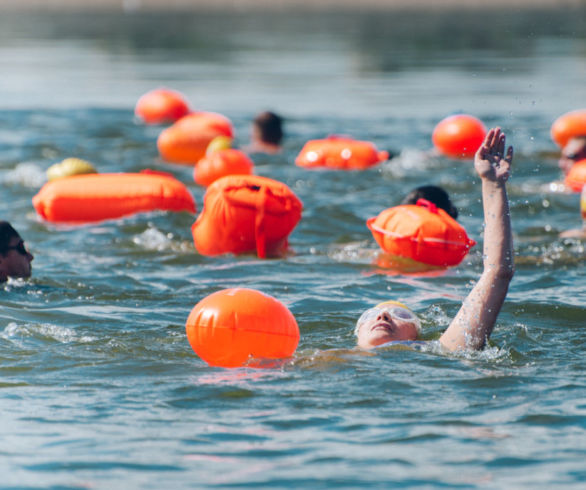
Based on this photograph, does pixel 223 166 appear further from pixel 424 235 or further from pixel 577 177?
pixel 424 235

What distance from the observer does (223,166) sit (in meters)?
12.7

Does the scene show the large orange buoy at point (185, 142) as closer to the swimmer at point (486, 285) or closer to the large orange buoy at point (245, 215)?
the large orange buoy at point (245, 215)

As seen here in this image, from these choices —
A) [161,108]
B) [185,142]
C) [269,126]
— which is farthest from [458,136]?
[161,108]

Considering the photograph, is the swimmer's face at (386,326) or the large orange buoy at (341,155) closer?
the swimmer's face at (386,326)

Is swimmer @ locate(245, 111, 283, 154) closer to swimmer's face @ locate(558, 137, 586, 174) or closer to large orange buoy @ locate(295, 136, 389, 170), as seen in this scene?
large orange buoy @ locate(295, 136, 389, 170)

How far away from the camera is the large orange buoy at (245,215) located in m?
9.23

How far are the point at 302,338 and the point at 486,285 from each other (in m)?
1.62

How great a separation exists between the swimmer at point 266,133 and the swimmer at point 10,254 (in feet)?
22.4

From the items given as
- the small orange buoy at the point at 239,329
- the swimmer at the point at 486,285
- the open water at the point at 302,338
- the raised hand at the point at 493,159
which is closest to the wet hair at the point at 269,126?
the open water at the point at 302,338

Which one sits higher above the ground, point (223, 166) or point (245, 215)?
point (223, 166)

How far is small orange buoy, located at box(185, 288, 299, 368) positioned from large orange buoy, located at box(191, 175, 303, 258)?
Result: 297 cm

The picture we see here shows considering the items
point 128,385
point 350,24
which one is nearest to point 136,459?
point 128,385

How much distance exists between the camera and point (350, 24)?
38.5 meters

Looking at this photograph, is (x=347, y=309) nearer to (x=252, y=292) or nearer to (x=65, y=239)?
(x=252, y=292)
